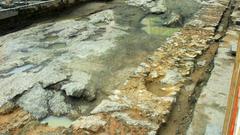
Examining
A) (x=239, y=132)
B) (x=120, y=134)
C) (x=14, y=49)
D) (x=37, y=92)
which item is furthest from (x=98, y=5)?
(x=239, y=132)

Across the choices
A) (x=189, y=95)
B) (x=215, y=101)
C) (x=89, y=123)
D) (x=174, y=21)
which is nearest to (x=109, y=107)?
(x=89, y=123)

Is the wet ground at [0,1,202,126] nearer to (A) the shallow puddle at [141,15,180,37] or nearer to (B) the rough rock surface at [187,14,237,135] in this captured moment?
(A) the shallow puddle at [141,15,180,37]

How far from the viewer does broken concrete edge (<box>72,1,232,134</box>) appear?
2.57 meters

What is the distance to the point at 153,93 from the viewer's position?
3.08m

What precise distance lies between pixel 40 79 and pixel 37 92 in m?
0.24

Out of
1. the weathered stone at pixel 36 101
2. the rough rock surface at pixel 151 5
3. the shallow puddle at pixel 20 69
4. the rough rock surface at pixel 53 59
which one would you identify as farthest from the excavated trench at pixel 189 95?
the shallow puddle at pixel 20 69

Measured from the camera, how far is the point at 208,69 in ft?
11.9

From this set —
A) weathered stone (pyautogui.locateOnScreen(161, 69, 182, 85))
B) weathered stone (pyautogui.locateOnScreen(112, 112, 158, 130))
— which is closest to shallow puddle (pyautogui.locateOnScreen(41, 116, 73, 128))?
weathered stone (pyautogui.locateOnScreen(112, 112, 158, 130))

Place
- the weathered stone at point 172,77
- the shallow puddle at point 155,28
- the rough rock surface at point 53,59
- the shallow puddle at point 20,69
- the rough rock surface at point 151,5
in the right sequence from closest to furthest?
the rough rock surface at point 53,59
the weathered stone at point 172,77
the shallow puddle at point 20,69
the shallow puddle at point 155,28
the rough rock surface at point 151,5

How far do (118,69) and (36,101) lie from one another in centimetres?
107

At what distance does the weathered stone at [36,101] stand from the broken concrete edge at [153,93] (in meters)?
0.37

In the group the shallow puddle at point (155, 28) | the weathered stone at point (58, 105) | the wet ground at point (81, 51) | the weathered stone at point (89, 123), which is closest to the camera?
the weathered stone at point (89, 123)

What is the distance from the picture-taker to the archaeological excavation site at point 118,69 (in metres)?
2.61

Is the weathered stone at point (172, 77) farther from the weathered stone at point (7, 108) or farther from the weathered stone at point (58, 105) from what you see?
the weathered stone at point (7, 108)
